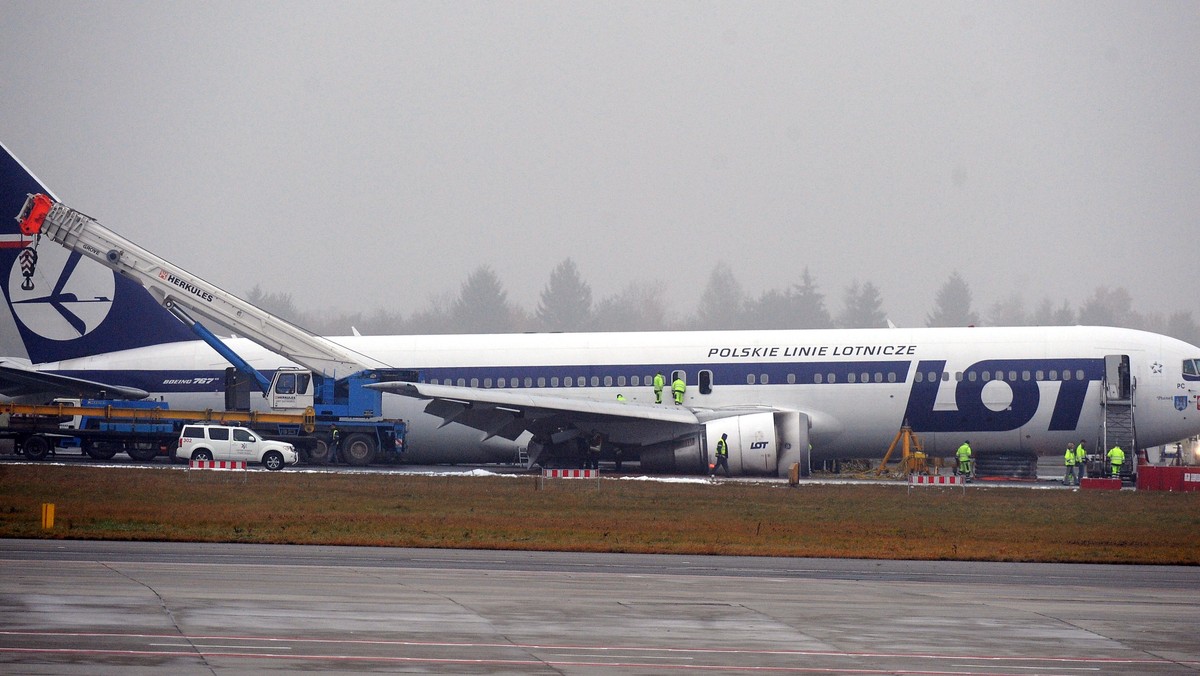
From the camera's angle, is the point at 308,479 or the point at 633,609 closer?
the point at 633,609

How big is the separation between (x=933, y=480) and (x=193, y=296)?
937 inches

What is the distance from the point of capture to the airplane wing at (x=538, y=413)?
3422 cm

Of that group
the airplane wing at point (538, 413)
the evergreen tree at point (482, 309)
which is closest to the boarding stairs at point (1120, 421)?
the airplane wing at point (538, 413)

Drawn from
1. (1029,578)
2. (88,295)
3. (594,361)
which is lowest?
(1029,578)

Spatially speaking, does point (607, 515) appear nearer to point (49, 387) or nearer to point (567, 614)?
point (567, 614)

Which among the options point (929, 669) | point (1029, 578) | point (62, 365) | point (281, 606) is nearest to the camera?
point (929, 669)

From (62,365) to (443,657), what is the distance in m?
33.1

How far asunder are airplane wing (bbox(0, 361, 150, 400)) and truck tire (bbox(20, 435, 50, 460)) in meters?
1.51

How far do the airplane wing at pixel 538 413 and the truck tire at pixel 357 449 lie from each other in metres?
3.56

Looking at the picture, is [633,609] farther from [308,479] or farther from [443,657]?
[308,479]

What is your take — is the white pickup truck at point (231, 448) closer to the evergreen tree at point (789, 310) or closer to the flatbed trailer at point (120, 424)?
the flatbed trailer at point (120, 424)

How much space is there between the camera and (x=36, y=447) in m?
A: 39.1

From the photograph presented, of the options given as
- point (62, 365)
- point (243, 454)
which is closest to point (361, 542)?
point (243, 454)

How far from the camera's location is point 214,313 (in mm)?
38750
